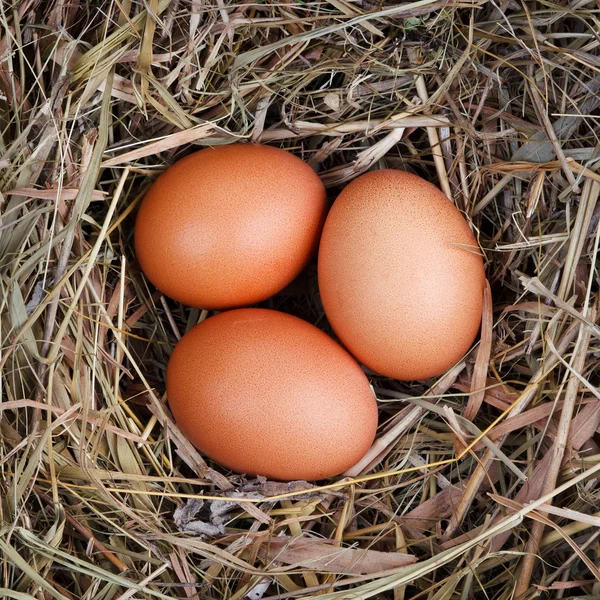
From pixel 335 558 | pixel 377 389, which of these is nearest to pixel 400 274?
pixel 377 389

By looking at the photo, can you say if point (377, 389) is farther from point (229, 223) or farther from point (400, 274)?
point (229, 223)

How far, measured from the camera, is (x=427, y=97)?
1.66 meters

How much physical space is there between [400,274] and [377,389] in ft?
1.22

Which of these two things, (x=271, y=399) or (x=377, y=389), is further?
(x=377, y=389)

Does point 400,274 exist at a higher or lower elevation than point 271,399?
higher

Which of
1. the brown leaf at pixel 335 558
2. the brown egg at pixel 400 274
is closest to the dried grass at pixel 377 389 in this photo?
the brown leaf at pixel 335 558

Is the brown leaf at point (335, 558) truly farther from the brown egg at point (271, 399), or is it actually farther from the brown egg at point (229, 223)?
the brown egg at point (229, 223)

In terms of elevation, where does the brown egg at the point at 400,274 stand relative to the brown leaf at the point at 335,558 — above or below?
above

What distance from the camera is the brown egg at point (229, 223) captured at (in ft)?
5.06

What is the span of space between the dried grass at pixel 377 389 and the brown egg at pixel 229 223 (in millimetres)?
93

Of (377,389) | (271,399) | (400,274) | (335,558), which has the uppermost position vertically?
(400,274)

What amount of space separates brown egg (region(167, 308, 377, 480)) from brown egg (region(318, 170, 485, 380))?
0.11 m

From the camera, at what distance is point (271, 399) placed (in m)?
1.50

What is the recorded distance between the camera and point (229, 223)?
5.05 ft
